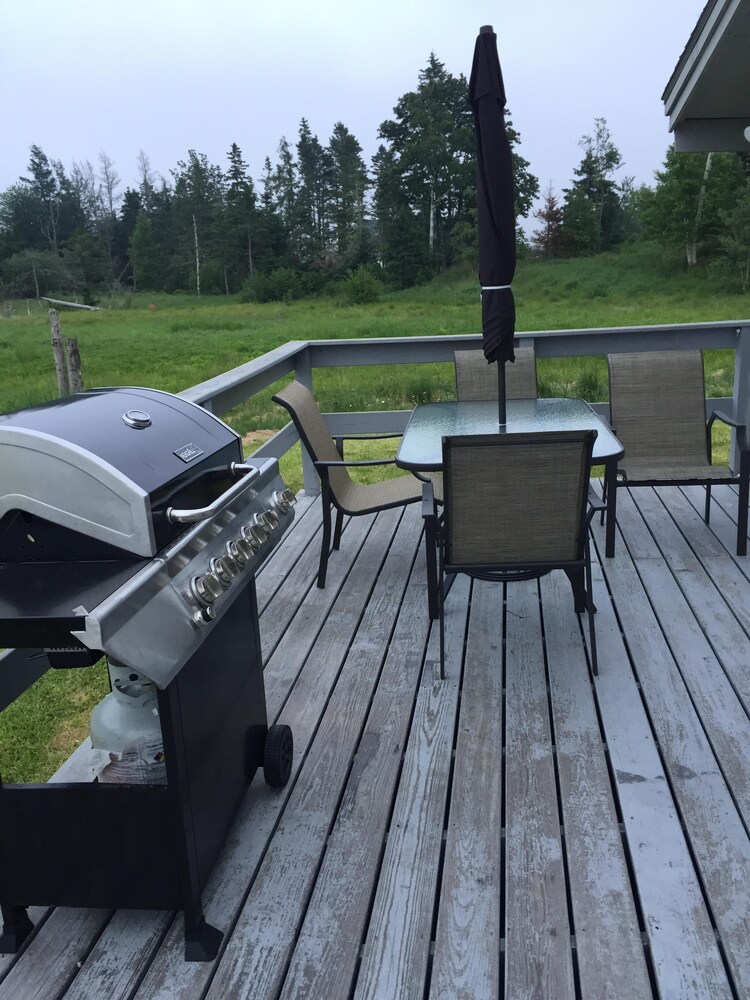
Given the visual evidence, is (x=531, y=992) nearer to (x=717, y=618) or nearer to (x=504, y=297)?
(x=717, y=618)

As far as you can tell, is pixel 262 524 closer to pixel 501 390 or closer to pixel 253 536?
pixel 253 536

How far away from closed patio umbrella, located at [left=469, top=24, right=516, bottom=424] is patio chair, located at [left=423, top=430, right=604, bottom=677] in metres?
0.71

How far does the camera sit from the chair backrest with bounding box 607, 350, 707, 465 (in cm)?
412

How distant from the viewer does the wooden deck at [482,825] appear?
1.53 meters

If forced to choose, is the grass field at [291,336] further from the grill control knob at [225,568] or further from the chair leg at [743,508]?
the chair leg at [743,508]

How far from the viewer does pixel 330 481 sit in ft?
11.2

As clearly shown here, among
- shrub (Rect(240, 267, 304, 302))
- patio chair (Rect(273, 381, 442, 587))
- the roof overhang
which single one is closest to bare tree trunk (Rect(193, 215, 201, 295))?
shrub (Rect(240, 267, 304, 302))

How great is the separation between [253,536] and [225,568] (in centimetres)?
18

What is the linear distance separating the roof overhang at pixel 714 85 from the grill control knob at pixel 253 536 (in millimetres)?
3097

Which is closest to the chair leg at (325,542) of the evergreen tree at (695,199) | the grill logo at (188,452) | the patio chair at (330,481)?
the patio chair at (330,481)

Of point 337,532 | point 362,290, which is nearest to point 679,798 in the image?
point 337,532

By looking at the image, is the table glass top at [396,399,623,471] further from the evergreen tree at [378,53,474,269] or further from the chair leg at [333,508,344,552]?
the evergreen tree at [378,53,474,269]

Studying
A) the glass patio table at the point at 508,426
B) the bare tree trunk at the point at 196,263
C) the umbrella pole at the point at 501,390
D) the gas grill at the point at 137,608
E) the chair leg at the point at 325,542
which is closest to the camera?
the gas grill at the point at 137,608

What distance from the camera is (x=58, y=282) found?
150 ft
